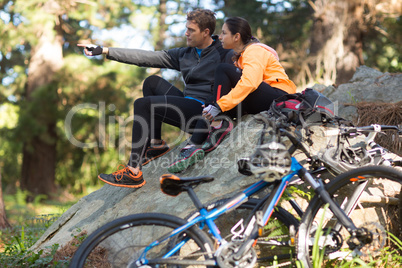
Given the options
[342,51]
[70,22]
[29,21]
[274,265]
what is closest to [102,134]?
[29,21]

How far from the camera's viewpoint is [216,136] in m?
3.51

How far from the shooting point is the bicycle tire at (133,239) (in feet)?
7.32

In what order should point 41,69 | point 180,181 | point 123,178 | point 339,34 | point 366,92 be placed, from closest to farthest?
point 180,181 < point 123,178 < point 366,92 < point 339,34 < point 41,69

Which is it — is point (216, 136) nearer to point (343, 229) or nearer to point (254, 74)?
point (254, 74)

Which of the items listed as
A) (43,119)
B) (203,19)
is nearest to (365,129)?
(203,19)

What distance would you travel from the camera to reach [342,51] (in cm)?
853

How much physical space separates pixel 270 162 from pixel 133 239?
3.29ft

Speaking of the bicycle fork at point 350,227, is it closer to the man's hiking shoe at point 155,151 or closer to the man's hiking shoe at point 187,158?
the man's hiking shoe at point 187,158

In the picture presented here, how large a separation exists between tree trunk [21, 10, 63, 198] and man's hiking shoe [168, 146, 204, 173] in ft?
23.7

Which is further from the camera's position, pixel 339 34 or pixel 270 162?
pixel 339 34

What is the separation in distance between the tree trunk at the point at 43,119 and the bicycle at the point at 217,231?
805 centimetres

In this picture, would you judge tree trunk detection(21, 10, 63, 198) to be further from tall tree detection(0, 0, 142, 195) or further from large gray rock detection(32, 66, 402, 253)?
large gray rock detection(32, 66, 402, 253)

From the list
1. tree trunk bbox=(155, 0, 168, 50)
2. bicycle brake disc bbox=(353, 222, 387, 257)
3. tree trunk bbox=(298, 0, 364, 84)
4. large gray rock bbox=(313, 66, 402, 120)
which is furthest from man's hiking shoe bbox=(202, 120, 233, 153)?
tree trunk bbox=(155, 0, 168, 50)

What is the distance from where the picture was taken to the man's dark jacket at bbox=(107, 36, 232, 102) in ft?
12.1
